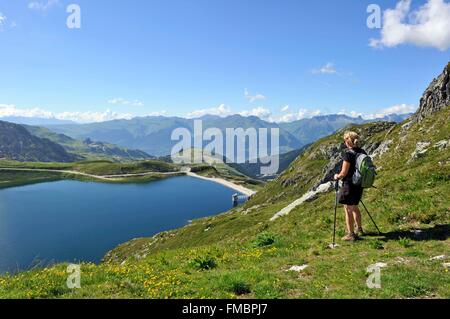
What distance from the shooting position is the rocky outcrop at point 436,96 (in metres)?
70.5

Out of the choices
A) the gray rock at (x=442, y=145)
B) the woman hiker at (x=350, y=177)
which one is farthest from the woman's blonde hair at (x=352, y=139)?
the gray rock at (x=442, y=145)

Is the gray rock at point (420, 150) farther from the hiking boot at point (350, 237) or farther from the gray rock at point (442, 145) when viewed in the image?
the hiking boot at point (350, 237)

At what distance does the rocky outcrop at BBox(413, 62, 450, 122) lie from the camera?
70.5 m

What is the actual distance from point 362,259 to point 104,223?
7125 inches

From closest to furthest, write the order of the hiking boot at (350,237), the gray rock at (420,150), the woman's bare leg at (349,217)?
the woman's bare leg at (349,217) → the hiking boot at (350,237) → the gray rock at (420,150)

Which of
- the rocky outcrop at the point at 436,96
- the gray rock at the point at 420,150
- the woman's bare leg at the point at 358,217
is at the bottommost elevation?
the woman's bare leg at the point at 358,217

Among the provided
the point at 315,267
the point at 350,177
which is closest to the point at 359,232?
the point at 350,177

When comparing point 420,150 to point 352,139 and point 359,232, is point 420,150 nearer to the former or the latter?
point 359,232

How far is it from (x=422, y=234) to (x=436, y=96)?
6660 centimetres

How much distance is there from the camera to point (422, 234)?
56.8ft

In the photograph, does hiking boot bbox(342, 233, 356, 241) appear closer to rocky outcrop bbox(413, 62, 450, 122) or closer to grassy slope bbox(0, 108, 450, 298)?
grassy slope bbox(0, 108, 450, 298)

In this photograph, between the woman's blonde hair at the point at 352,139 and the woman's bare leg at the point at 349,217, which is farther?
the woman's bare leg at the point at 349,217

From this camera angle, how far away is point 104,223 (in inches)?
7151

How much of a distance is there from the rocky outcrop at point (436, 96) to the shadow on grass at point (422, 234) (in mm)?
58675
